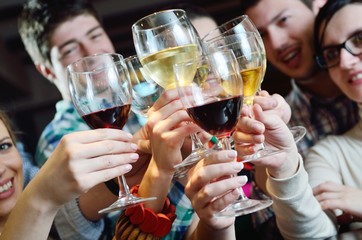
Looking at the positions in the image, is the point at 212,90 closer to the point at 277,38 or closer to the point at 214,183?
the point at 214,183

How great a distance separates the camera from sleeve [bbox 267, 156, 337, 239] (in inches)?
49.9

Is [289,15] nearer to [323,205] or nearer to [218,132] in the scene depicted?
[323,205]

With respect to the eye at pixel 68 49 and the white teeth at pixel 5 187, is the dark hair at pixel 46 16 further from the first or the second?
the white teeth at pixel 5 187

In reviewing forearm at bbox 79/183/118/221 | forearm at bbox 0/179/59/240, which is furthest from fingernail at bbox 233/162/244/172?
forearm at bbox 79/183/118/221

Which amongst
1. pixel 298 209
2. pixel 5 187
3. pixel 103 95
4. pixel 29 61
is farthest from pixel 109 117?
pixel 29 61

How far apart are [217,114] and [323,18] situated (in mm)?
1036

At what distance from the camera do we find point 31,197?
98 centimetres

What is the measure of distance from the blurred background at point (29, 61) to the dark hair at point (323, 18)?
161 centimetres

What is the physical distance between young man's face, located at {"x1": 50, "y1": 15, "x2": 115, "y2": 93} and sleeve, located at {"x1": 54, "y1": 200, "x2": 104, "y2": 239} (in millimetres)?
825

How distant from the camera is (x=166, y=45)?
40.4 inches

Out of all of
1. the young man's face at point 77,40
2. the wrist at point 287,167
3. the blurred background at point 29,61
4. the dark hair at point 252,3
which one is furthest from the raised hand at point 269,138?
the blurred background at point 29,61

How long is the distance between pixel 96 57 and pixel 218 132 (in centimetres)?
29

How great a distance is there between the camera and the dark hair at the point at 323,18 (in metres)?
1.80

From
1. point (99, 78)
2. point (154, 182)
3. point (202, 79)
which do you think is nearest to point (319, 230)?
point (154, 182)
